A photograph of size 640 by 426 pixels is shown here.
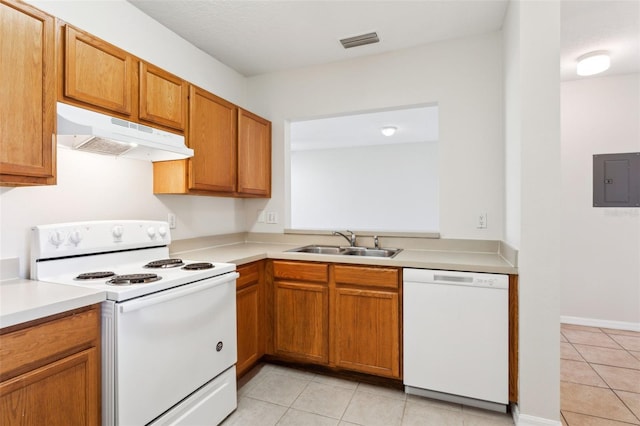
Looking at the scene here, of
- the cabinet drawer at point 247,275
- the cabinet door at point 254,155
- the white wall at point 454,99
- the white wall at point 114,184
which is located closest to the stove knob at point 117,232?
the white wall at point 114,184

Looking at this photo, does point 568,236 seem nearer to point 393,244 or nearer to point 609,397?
point 609,397

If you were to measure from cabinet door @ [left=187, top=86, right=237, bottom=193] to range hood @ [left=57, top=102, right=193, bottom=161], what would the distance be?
217mm

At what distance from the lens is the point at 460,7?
2133mm

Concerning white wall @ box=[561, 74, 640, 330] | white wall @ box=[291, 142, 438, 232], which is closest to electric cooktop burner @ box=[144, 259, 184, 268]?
white wall @ box=[561, 74, 640, 330]

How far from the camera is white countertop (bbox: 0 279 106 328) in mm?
1059

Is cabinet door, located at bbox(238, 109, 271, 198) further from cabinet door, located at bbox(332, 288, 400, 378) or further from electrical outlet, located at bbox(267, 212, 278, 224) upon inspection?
cabinet door, located at bbox(332, 288, 400, 378)

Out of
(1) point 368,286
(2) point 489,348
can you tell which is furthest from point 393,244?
(2) point 489,348

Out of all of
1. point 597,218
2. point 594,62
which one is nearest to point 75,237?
point 594,62

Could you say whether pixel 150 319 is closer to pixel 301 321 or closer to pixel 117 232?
pixel 117 232

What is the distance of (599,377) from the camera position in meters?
2.31

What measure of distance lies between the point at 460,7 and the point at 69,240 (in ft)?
8.76

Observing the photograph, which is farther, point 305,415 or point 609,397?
point 609,397

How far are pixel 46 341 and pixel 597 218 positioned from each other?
4.21 metres

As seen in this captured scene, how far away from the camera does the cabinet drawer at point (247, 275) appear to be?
2.19 meters
